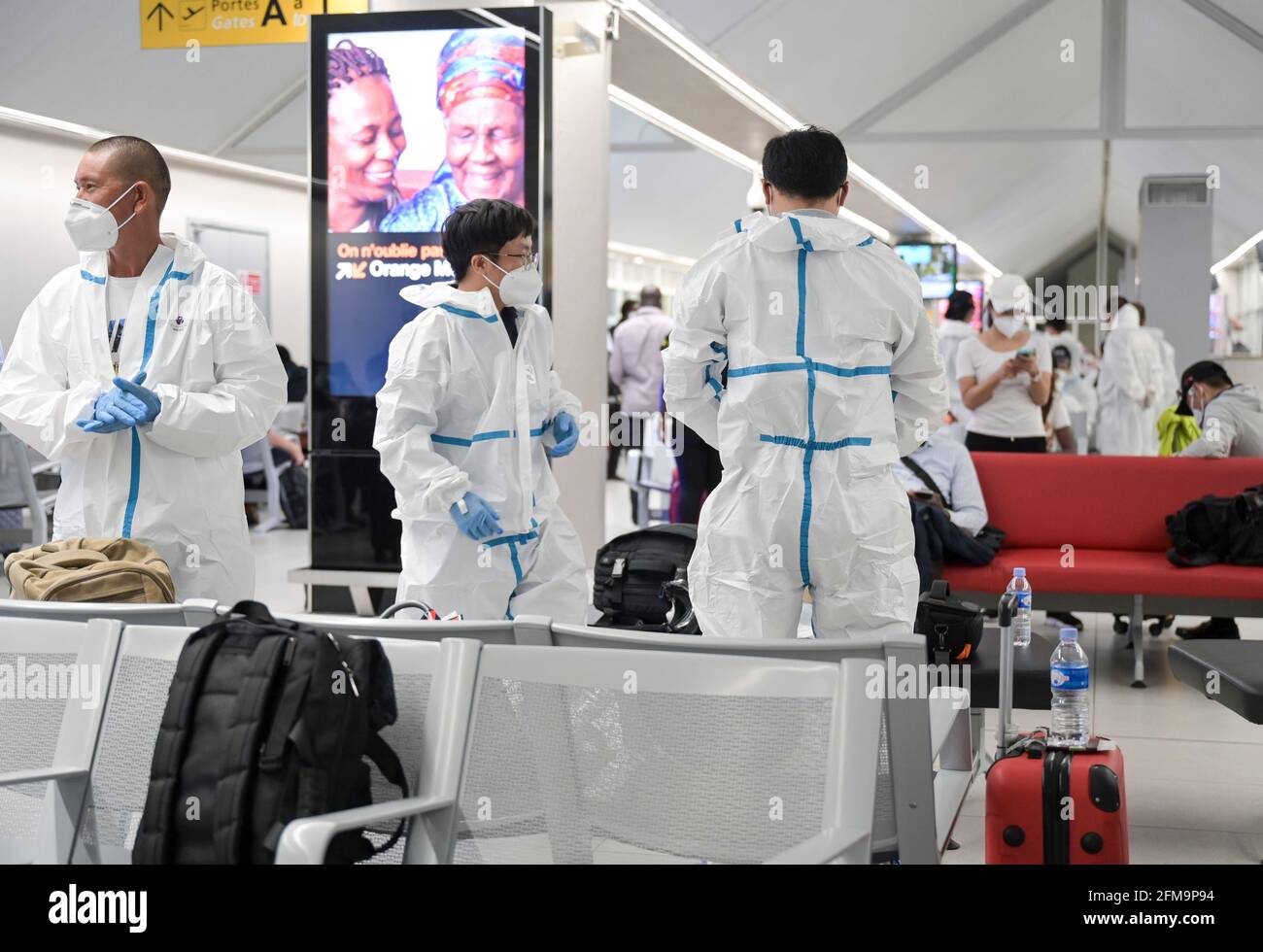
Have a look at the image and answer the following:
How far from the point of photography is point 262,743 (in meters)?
1.87

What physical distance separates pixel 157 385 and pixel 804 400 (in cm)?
151

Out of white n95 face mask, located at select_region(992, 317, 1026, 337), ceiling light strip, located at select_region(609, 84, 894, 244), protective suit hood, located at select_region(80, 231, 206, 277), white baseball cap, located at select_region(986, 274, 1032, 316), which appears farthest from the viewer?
ceiling light strip, located at select_region(609, 84, 894, 244)

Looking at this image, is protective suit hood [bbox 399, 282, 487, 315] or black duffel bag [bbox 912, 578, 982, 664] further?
black duffel bag [bbox 912, 578, 982, 664]

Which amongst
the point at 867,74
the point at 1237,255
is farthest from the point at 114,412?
the point at 1237,255

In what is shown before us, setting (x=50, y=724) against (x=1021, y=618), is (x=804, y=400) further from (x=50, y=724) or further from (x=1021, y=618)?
(x=1021, y=618)

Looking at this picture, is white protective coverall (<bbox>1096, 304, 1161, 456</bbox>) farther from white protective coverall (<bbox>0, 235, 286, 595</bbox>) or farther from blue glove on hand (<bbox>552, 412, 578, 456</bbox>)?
white protective coverall (<bbox>0, 235, 286, 595</bbox>)

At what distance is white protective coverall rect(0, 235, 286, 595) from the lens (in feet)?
10.5

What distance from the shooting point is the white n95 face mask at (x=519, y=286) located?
11.0 ft

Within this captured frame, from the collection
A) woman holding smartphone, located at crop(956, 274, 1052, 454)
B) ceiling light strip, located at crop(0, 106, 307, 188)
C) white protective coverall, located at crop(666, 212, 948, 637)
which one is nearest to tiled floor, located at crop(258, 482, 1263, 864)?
white protective coverall, located at crop(666, 212, 948, 637)

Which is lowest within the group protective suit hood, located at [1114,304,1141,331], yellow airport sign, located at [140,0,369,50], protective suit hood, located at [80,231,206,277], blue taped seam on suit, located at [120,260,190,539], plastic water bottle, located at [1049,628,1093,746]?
plastic water bottle, located at [1049,628,1093,746]

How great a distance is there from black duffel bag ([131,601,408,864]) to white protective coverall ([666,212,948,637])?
43.2 inches

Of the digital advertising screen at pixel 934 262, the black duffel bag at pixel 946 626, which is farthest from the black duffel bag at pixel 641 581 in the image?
the digital advertising screen at pixel 934 262
